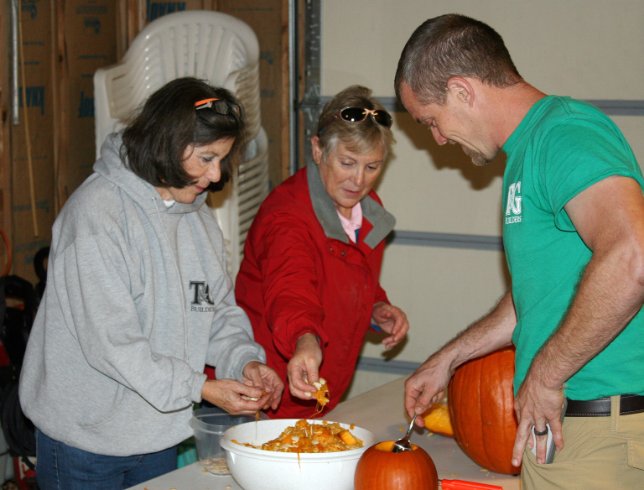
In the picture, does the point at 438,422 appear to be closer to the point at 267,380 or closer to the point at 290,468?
the point at 267,380

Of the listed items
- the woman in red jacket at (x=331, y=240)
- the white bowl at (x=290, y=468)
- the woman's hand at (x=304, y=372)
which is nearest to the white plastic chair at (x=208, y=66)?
the woman in red jacket at (x=331, y=240)

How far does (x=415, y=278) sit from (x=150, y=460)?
2.18 metres

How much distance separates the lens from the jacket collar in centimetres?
283

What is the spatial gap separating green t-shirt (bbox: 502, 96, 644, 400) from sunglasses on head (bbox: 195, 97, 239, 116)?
814mm

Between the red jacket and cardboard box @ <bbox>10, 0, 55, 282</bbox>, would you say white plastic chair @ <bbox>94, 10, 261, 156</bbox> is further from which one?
the red jacket

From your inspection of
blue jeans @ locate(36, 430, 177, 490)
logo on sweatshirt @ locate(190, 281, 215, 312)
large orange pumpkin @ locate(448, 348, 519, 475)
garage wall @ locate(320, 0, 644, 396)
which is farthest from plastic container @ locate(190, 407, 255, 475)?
garage wall @ locate(320, 0, 644, 396)

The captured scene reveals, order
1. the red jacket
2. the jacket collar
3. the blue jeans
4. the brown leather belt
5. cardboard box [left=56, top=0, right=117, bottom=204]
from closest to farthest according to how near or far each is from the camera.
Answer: the brown leather belt → the blue jeans → the red jacket → the jacket collar → cardboard box [left=56, top=0, right=117, bottom=204]

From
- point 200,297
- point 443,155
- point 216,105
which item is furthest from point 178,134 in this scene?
point 443,155

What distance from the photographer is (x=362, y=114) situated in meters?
2.81

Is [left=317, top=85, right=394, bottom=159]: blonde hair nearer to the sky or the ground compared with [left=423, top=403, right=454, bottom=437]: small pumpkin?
nearer to the sky

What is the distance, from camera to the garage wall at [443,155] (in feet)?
13.0

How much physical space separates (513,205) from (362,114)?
1.11 meters

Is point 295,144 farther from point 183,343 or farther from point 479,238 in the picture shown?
point 183,343

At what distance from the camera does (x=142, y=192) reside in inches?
92.3
